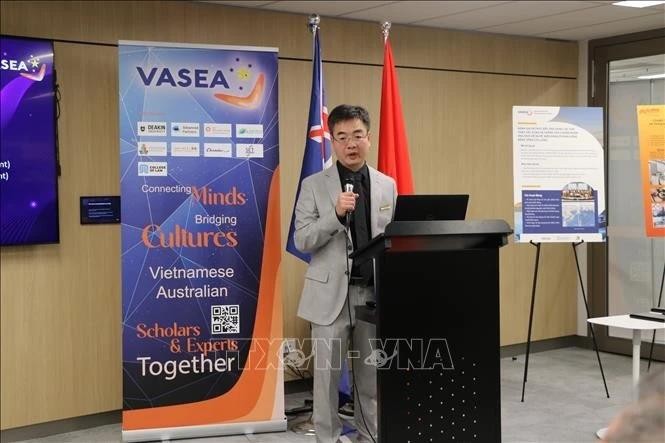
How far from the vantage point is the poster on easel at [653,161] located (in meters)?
5.15

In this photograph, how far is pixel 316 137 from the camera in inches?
187

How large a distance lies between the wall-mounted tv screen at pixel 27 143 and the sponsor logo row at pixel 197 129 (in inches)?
22.2

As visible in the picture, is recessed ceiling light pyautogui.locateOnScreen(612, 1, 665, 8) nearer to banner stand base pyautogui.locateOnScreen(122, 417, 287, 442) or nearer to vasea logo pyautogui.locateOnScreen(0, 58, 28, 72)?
banner stand base pyautogui.locateOnScreen(122, 417, 287, 442)

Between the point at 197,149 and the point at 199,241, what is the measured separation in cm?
53

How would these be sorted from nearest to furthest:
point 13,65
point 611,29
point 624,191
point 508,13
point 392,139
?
point 13,65
point 392,139
point 508,13
point 611,29
point 624,191

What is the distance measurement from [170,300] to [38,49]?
159 cm

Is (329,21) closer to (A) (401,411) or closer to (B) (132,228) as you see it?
(B) (132,228)

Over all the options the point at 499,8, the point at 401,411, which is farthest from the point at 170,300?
the point at 499,8

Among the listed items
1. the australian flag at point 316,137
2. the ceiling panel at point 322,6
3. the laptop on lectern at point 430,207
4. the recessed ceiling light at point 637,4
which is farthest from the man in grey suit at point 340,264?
the recessed ceiling light at point 637,4

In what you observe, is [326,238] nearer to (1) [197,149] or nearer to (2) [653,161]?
(1) [197,149]

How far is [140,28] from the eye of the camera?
4.80 metres

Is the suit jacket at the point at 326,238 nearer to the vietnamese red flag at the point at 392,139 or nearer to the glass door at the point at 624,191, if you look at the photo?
the vietnamese red flag at the point at 392,139

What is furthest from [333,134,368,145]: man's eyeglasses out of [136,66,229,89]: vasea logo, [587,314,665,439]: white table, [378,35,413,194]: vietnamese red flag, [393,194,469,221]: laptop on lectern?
[587,314,665,439]: white table

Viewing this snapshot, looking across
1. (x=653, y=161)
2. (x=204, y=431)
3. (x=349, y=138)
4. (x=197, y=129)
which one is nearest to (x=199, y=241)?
(x=197, y=129)
